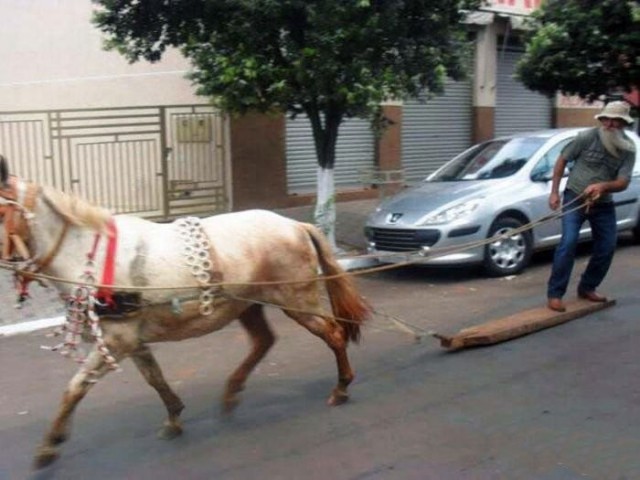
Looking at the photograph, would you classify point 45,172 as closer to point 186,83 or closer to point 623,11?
point 186,83

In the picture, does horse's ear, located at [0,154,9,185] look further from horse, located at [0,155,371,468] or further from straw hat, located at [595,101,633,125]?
straw hat, located at [595,101,633,125]

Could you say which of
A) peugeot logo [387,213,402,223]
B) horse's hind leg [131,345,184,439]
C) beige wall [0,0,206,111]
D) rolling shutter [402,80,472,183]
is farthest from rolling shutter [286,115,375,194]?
horse's hind leg [131,345,184,439]

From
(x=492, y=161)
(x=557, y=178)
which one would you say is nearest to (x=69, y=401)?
(x=557, y=178)

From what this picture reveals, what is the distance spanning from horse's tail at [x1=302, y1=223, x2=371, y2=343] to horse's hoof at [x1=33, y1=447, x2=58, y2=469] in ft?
6.24

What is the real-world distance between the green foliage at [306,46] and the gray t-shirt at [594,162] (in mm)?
2906

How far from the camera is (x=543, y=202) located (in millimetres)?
9680

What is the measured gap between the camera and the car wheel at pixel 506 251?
30.3 feet

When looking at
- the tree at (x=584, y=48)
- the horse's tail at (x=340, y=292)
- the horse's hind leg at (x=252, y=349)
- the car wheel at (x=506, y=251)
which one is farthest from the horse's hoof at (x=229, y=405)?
the tree at (x=584, y=48)

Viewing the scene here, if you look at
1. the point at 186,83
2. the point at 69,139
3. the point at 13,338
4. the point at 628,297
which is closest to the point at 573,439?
the point at 628,297

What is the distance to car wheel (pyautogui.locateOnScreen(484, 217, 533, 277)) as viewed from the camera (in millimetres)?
9242

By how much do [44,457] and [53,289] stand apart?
0.99 metres

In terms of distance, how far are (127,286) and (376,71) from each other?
242 inches

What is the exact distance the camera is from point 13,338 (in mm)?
7484

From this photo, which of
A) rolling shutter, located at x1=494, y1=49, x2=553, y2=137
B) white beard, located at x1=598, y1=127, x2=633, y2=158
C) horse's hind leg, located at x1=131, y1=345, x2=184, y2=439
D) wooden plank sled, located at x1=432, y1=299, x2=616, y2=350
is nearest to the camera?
horse's hind leg, located at x1=131, y1=345, x2=184, y2=439
